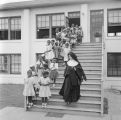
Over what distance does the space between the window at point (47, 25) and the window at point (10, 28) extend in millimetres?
1690

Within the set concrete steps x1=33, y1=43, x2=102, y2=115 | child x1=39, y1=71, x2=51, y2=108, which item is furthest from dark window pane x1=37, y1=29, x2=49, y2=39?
child x1=39, y1=71, x2=51, y2=108

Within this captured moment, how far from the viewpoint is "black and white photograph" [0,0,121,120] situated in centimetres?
748

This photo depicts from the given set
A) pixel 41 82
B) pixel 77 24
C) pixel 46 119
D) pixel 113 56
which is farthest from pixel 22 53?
pixel 46 119

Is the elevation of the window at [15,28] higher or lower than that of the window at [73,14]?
lower

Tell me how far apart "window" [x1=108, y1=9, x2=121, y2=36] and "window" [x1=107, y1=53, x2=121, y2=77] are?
1519mm

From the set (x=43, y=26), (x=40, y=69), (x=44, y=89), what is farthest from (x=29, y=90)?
(x=43, y=26)

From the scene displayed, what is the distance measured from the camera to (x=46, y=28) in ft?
52.9

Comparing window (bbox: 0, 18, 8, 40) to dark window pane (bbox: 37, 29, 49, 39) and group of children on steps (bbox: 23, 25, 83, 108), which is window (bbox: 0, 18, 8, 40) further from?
group of children on steps (bbox: 23, 25, 83, 108)

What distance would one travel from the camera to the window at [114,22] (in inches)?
561

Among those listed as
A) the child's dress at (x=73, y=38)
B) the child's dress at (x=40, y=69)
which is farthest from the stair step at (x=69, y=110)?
the child's dress at (x=73, y=38)

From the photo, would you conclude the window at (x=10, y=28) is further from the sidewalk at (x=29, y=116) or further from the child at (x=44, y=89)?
the sidewalk at (x=29, y=116)

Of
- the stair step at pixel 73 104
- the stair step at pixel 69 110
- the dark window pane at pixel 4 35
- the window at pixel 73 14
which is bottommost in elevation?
the stair step at pixel 69 110

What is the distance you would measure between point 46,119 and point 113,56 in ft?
28.8

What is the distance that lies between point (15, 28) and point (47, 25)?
2662 mm
